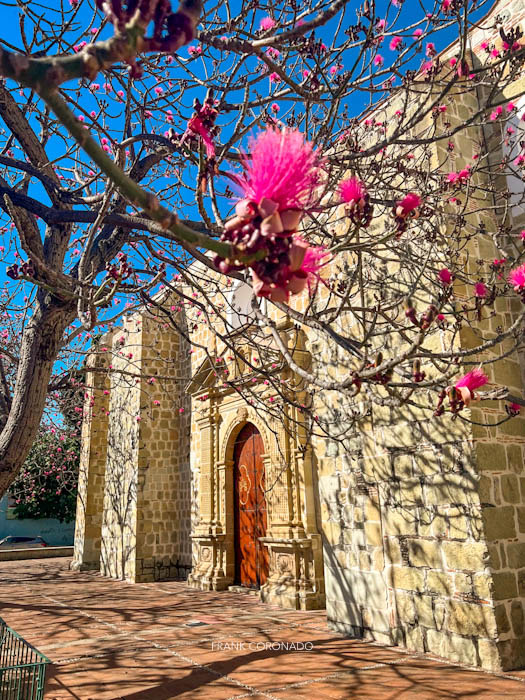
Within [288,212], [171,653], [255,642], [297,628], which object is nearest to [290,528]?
[297,628]

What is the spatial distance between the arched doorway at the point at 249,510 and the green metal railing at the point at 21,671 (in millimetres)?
5551

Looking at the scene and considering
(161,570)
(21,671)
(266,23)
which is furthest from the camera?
(161,570)

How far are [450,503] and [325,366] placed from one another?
2.31 meters

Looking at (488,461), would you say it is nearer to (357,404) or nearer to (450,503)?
(450,503)

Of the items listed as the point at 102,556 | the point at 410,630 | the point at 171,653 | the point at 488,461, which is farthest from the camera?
the point at 102,556

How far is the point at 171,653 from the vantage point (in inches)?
205

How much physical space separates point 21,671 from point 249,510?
658 centimetres

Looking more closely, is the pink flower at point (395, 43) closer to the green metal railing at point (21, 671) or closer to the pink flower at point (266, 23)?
the pink flower at point (266, 23)

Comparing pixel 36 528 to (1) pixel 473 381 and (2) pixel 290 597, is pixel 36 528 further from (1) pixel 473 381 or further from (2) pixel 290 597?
(1) pixel 473 381

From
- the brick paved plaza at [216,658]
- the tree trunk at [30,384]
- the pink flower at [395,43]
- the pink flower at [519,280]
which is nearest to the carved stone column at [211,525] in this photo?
the brick paved plaza at [216,658]

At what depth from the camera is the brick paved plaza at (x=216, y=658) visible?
3889 mm

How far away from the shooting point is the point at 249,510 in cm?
927

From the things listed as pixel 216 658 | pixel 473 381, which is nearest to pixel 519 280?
pixel 473 381

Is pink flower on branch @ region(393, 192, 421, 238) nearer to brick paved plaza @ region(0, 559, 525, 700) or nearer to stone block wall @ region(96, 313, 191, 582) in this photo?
brick paved plaza @ region(0, 559, 525, 700)
